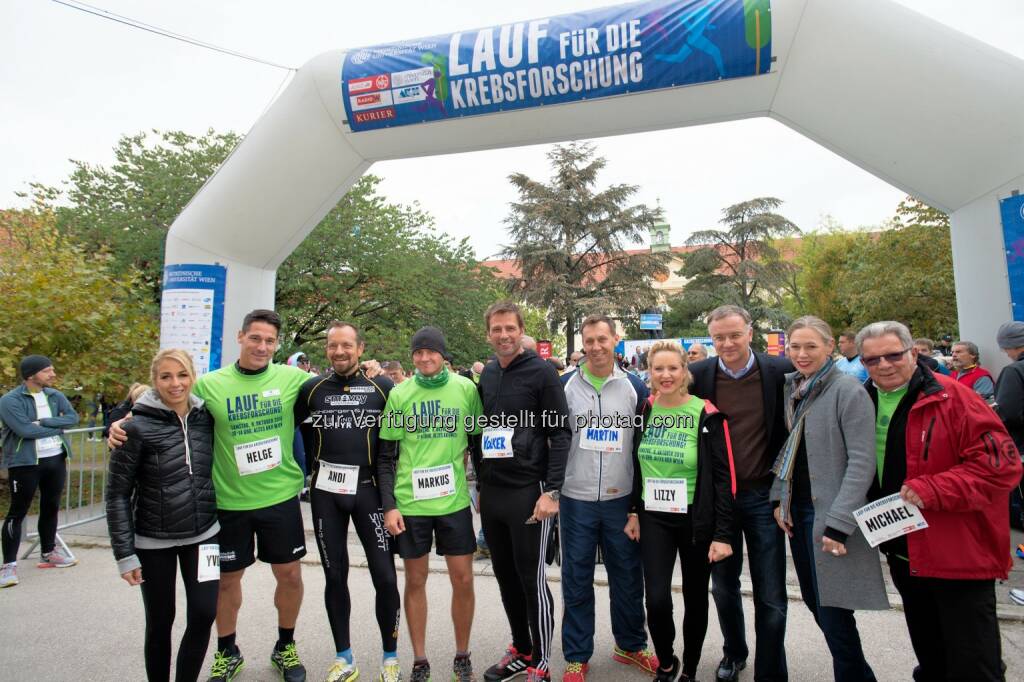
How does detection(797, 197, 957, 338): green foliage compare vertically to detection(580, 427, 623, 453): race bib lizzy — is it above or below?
above

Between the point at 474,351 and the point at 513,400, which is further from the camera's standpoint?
the point at 474,351

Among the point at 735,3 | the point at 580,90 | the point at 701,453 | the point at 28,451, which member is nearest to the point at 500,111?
the point at 580,90

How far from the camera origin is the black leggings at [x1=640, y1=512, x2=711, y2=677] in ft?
9.61

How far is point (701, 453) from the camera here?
9.38ft

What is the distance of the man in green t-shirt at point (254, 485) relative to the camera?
3.12 metres

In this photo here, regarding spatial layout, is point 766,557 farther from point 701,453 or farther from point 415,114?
point 415,114

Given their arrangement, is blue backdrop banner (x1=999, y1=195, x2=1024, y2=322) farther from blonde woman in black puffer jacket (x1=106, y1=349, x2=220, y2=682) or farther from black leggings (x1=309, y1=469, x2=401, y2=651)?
blonde woman in black puffer jacket (x1=106, y1=349, x2=220, y2=682)

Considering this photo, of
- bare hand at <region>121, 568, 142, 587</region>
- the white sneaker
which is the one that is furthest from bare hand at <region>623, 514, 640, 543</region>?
the white sneaker

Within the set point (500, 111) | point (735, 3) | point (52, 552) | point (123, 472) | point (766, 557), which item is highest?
point (735, 3)

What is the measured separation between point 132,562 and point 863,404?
129 inches

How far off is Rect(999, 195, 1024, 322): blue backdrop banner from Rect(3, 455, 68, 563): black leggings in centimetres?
829

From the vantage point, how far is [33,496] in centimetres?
511

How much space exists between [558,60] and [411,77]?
1442mm

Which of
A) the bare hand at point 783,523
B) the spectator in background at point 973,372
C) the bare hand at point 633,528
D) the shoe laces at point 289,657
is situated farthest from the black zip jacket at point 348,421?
the spectator in background at point 973,372
